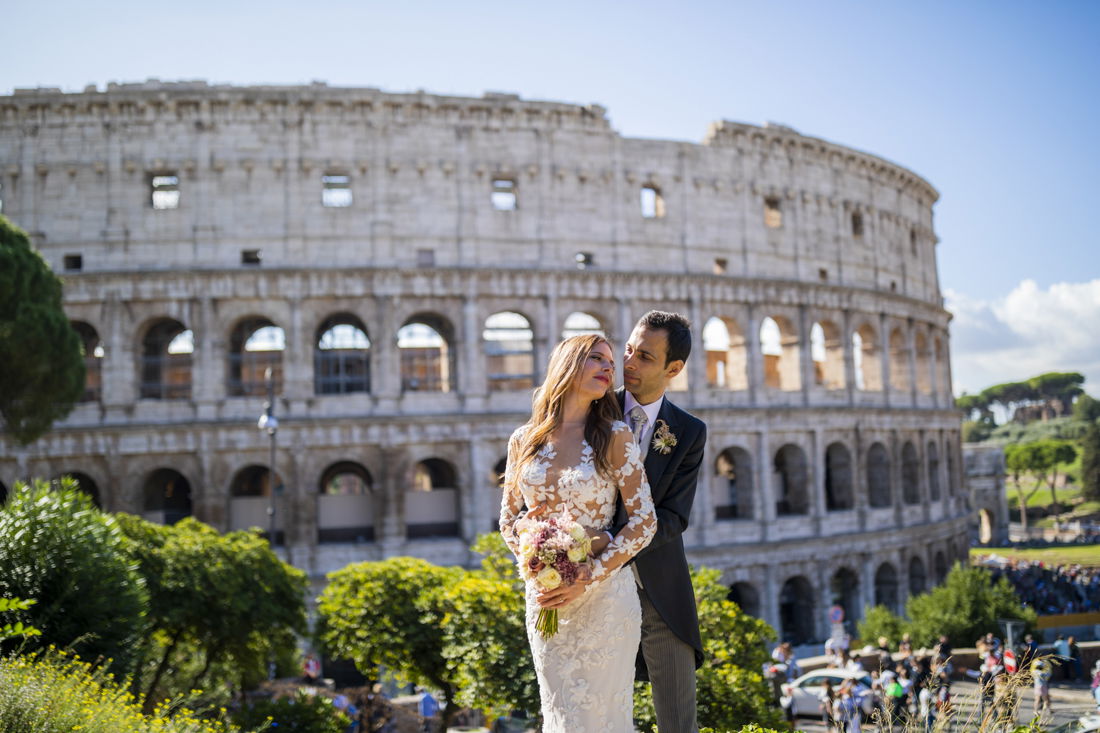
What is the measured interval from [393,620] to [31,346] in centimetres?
988

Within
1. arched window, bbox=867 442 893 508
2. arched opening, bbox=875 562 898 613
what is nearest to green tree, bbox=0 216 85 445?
arched window, bbox=867 442 893 508

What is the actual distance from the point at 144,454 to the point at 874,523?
23341mm

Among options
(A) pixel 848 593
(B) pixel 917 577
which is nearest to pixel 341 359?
(A) pixel 848 593

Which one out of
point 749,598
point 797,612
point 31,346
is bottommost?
point 797,612

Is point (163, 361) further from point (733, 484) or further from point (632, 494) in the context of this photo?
point (632, 494)

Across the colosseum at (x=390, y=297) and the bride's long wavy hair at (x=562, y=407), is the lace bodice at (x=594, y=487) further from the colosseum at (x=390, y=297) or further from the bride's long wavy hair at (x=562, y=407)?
the colosseum at (x=390, y=297)

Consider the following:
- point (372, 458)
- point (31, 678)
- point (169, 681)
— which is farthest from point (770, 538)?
point (31, 678)

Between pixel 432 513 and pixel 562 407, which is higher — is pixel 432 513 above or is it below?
below

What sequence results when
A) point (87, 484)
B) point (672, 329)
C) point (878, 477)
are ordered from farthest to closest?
point (878, 477) → point (87, 484) → point (672, 329)

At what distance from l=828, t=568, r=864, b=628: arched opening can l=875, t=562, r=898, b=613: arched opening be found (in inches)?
56.5

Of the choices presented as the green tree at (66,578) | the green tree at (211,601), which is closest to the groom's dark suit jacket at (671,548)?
the green tree at (66,578)

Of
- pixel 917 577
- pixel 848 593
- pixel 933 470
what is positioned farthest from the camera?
pixel 933 470

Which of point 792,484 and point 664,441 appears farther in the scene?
point 792,484

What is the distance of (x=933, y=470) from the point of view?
36.2 meters
